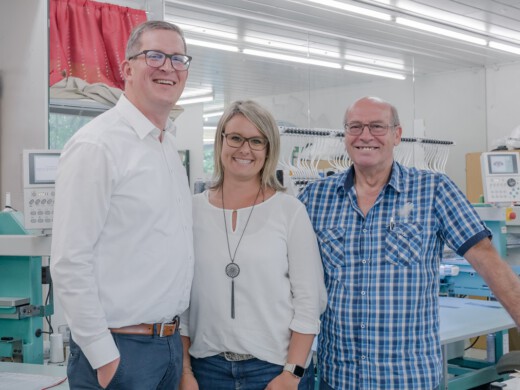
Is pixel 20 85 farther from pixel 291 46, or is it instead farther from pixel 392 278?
pixel 291 46

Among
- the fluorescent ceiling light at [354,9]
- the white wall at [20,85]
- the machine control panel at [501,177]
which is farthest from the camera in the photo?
the fluorescent ceiling light at [354,9]

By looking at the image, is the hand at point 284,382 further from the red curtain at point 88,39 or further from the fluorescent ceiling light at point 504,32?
the fluorescent ceiling light at point 504,32

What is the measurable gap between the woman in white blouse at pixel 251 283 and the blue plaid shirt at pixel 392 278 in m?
0.10

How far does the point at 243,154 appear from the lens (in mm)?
1928

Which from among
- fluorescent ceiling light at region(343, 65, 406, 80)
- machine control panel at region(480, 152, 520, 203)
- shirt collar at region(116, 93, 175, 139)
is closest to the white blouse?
shirt collar at region(116, 93, 175, 139)

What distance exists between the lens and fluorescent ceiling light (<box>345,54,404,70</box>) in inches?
365

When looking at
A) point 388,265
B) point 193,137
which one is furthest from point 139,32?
point 193,137

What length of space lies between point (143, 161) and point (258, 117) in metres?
0.40

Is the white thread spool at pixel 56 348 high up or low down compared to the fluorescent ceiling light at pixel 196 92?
down

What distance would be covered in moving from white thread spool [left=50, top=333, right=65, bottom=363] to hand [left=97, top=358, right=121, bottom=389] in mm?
1333

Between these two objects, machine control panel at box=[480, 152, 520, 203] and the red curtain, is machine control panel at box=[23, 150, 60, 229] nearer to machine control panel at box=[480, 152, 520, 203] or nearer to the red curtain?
the red curtain

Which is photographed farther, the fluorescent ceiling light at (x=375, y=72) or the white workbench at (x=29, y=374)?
the fluorescent ceiling light at (x=375, y=72)

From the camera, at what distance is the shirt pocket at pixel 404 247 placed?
1.97 metres

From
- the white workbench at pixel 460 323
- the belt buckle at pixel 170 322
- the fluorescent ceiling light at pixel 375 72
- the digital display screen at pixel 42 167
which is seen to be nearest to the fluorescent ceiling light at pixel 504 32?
the fluorescent ceiling light at pixel 375 72
